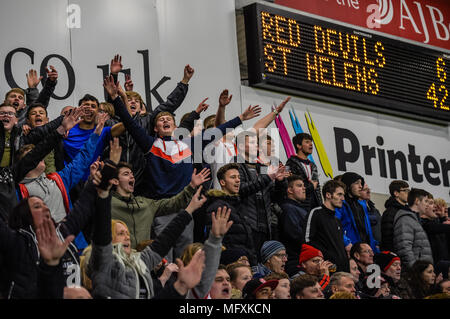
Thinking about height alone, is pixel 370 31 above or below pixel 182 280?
above

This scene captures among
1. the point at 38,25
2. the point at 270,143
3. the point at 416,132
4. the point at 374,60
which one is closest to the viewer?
the point at 270,143

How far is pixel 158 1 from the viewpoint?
1040cm

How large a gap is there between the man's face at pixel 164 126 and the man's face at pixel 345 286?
81.8 inches

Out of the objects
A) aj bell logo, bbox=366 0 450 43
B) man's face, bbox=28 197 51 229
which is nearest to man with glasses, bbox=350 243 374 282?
man's face, bbox=28 197 51 229

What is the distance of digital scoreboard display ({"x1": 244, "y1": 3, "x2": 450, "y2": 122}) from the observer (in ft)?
34.9

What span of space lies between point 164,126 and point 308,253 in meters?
1.75

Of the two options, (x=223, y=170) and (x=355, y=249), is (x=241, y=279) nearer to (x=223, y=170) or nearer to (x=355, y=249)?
(x=223, y=170)

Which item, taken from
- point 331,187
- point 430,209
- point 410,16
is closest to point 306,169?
point 331,187

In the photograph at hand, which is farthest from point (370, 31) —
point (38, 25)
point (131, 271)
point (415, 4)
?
point (131, 271)

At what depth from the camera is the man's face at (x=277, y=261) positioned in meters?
7.48

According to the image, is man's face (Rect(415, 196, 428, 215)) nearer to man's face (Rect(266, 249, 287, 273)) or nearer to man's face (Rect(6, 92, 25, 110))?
man's face (Rect(266, 249, 287, 273))

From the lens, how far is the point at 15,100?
774cm
